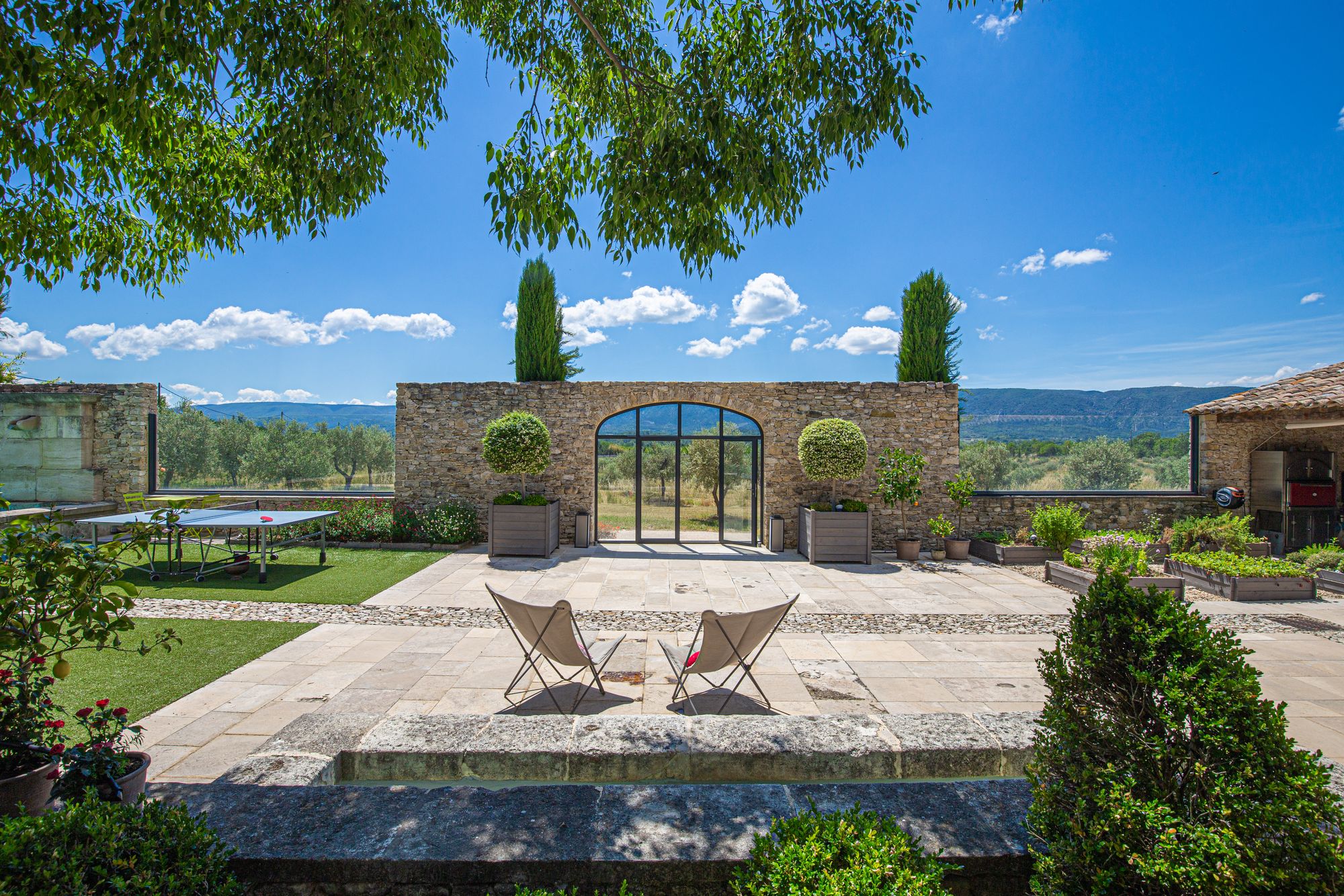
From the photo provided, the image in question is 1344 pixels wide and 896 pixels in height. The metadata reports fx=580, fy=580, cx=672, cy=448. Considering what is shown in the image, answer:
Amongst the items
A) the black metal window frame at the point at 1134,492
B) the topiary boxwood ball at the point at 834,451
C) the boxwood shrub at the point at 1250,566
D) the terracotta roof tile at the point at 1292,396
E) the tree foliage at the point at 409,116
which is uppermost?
the tree foliage at the point at 409,116

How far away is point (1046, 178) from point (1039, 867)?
8.68 meters

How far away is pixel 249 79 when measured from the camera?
2943 mm

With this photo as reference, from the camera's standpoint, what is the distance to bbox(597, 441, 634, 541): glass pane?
34.7ft

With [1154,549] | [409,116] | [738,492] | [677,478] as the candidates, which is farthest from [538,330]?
[1154,549]

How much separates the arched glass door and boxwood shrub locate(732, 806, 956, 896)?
29.6 ft

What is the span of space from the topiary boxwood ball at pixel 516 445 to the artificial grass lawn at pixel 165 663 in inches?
167

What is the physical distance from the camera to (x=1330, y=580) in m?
7.14

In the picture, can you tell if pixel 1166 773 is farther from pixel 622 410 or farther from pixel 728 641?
pixel 622 410

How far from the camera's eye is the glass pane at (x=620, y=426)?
10.5 meters

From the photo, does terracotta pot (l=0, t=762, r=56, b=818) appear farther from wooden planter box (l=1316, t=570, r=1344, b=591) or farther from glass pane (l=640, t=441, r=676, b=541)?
wooden planter box (l=1316, t=570, r=1344, b=591)

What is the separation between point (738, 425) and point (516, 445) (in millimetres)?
3892

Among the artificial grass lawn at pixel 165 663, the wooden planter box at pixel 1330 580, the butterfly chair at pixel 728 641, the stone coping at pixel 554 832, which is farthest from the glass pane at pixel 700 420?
the stone coping at pixel 554 832

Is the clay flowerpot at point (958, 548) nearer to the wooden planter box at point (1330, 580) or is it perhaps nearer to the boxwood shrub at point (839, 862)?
the wooden planter box at point (1330, 580)

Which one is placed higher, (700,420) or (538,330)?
(538,330)
